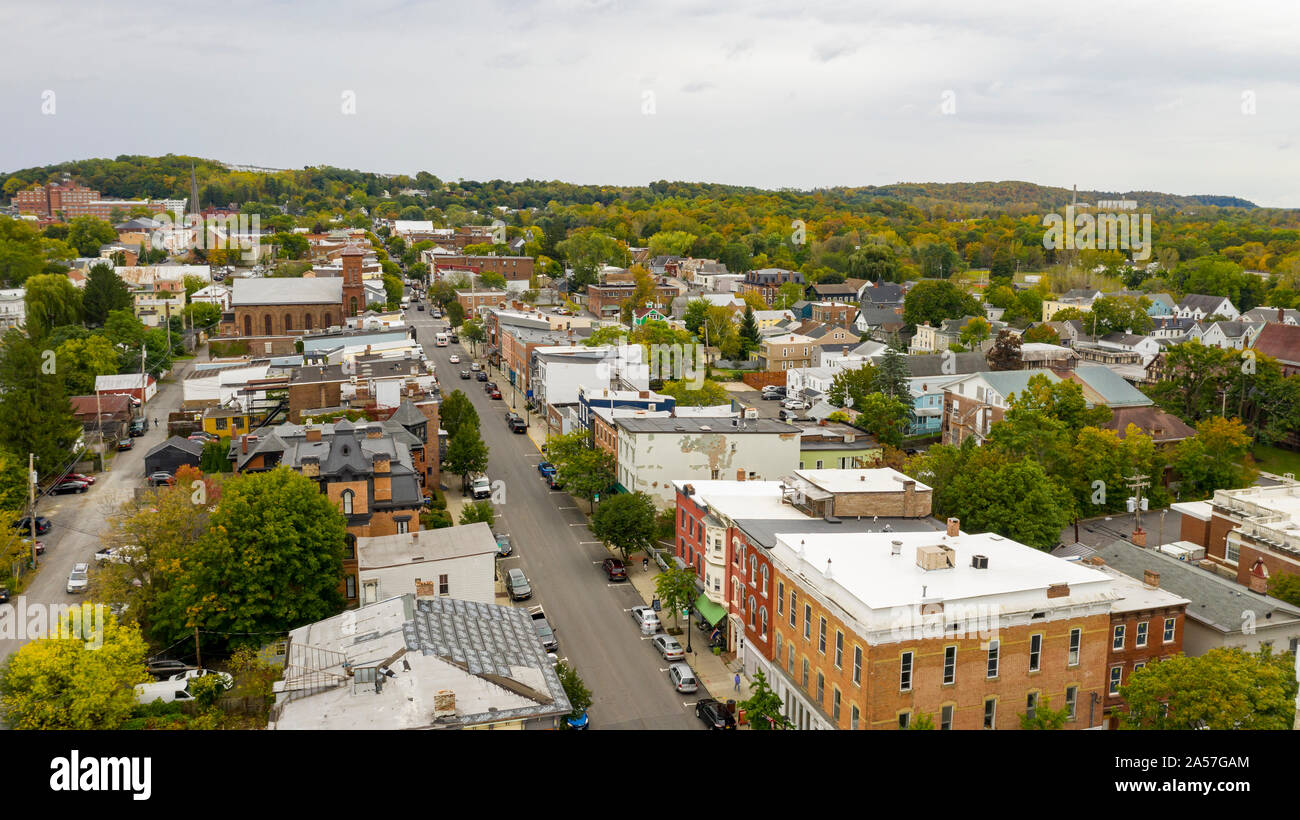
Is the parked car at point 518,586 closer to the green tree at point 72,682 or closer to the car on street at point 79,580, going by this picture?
the green tree at point 72,682

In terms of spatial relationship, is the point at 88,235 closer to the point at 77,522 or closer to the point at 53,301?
the point at 53,301

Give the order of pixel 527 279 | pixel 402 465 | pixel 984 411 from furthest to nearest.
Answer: pixel 527 279
pixel 984 411
pixel 402 465

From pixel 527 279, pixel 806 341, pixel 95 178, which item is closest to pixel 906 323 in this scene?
pixel 806 341

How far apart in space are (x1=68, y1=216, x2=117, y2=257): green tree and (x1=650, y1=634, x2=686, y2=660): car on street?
113m

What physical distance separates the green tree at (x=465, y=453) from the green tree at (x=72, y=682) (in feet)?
66.3

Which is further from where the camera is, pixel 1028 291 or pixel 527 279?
pixel 527 279

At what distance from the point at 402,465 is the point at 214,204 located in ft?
496

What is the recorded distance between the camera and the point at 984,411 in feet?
158

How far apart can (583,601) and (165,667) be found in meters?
11.8

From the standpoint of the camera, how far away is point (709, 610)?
28.2 m

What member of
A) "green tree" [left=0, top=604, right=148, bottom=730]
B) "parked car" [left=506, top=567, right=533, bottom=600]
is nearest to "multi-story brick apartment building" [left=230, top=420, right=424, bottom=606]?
"parked car" [left=506, top=567, right=533, bottom=600]

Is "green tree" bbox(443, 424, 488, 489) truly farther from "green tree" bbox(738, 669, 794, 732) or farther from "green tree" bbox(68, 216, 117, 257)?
"green tree" bbox(68, 216, 117, 257)

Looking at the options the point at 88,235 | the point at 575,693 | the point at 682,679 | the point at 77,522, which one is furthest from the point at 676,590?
the point at 88,235
